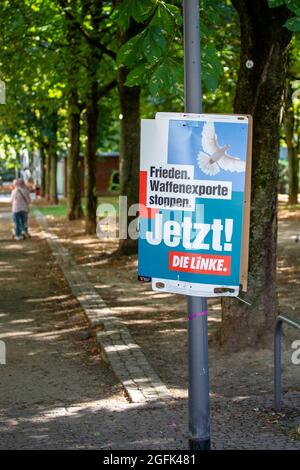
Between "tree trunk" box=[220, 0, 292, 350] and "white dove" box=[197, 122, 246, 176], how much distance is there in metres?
3.75

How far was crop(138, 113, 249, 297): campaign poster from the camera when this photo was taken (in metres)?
5.16

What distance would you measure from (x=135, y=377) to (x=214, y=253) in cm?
326

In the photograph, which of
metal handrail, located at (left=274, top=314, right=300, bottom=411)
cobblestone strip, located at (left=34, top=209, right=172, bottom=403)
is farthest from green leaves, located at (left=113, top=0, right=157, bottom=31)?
cobblestone strip, located at (left=34, top=209, right=172, bottom=403)

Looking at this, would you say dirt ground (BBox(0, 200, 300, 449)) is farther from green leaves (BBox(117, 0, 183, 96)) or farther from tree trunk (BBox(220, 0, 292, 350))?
green leaves (BBox(117, 0, 183, 96))

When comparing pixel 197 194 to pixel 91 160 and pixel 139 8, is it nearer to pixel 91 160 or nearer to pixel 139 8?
pixel 139 8

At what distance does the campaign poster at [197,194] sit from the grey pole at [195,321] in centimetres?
11

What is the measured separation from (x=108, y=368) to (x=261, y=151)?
274 cm

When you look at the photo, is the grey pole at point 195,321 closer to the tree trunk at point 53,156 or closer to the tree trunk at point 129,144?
the tree trunk at point 129,144

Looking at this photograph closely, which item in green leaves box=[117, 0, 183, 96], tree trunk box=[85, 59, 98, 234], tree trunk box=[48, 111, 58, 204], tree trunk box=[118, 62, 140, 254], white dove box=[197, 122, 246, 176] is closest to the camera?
white dove box=[197, 122, 246, 176]

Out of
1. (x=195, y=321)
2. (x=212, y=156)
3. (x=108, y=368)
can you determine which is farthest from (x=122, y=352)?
(x=212, y=156)

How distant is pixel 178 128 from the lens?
17.0 feet

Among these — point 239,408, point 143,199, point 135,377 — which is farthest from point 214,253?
point 135,377

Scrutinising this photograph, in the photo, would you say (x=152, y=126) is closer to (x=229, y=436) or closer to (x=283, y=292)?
(x=229, y=436)

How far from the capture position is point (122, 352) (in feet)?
30.2
